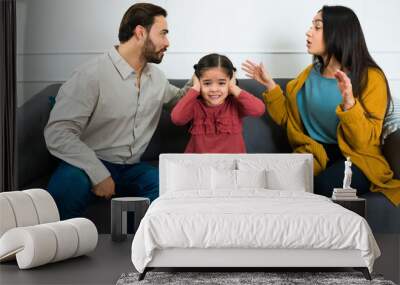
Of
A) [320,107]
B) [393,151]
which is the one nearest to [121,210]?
[320,107]

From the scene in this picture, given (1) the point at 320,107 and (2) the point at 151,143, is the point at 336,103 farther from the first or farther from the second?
(2) the point at 151,143

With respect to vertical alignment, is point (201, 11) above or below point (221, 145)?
above

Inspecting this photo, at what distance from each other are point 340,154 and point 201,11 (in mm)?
1704

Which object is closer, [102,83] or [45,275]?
[45,275]

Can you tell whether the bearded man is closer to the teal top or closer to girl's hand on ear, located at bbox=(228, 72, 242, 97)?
girl's hand on ear, located at bbox=(228, 72, 242, 97)

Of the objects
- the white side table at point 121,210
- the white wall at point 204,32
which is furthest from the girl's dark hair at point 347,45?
the white side table at point 121,210

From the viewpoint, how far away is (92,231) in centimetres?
527

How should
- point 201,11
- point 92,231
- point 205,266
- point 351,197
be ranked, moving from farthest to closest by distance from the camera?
1. point 201,11
2. point 351,197
3. point 92,231
4. point 205,266

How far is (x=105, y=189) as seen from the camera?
636 centimetres

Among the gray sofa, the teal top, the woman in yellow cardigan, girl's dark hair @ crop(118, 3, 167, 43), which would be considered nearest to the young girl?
the gray sofa

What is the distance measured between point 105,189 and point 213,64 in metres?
1.38

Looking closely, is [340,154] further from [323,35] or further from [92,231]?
[92,231]

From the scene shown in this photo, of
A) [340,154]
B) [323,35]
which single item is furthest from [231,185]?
[323,35]

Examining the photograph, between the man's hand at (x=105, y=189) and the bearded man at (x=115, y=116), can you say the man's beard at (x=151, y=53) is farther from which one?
the man's hand at (x=105, y=189)
